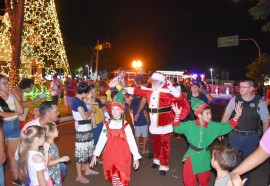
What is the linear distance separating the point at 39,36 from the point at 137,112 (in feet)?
39.1

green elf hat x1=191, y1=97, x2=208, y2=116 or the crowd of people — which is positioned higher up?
green elf hat x1=191, y1=97, x2=208, y2=116

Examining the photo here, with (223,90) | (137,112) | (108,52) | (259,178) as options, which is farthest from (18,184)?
(108,52)

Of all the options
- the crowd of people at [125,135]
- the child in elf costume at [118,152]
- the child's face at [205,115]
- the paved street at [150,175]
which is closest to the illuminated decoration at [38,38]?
the paved street at [150,175]

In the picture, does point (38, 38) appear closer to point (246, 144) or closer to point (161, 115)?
point (161, 115)

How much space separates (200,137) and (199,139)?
4 centimetres

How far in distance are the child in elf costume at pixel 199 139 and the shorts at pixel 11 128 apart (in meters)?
2.90

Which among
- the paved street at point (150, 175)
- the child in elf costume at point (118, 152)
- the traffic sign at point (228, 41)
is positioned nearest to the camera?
the child in elf costume at point (118, 152)

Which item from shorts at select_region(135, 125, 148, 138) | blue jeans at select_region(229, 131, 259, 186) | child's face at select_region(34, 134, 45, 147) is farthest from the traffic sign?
child's face at select_region(34, 134, 45, 147)

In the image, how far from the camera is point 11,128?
19.6 ft

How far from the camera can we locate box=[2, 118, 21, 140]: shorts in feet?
19.5

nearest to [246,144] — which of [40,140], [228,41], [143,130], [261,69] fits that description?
[40,140]

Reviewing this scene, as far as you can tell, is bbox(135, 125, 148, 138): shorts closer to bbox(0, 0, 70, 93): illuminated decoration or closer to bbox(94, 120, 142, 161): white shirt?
bbox(94, 120, 142, 161): white shirt

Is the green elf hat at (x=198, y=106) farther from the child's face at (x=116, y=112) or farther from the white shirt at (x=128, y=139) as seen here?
the child's face at (x=116, y=112)

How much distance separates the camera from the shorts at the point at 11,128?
5.93 metres
